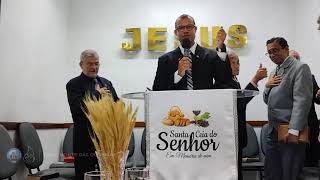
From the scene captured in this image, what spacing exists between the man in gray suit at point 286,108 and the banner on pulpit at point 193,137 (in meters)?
1.68

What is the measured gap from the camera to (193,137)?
61.2 inches

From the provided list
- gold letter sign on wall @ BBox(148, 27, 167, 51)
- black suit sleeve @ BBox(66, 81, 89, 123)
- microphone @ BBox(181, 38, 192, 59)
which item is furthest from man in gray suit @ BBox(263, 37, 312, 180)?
gold letter sign on wall @ BBox(148, 27, 167, 51)

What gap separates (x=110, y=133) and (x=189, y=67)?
1.19 metres

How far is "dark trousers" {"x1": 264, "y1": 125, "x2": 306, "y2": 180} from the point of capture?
10.4 feet

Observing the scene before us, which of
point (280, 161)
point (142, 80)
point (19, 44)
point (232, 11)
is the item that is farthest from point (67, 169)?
point (232, 11)

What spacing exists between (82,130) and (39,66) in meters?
1.56

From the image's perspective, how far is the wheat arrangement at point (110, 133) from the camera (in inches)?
44.5

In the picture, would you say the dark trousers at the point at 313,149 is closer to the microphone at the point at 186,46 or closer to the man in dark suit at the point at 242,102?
the man in dark suit at the point at 242,102

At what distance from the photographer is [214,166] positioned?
5.13 ft

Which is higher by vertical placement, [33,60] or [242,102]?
[33,60]

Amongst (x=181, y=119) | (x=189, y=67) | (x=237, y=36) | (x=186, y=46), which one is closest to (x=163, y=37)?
(x=237, y=36)

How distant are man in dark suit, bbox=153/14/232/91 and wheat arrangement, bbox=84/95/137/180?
106 cm

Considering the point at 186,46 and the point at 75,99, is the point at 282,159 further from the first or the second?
the point at 75,99

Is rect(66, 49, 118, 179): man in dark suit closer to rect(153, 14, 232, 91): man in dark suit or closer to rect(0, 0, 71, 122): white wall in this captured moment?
rect(0, 0, 71, 122): white wall
